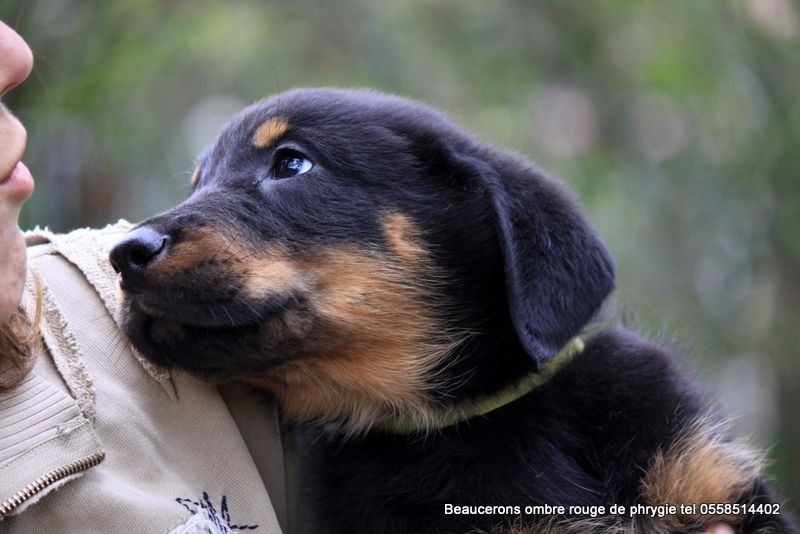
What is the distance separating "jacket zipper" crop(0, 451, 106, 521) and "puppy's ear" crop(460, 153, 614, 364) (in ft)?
3.84

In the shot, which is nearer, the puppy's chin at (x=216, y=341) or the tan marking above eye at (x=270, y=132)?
the puppy's chin at (x=216, y=341)

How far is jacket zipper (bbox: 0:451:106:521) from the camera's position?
7.04 feet

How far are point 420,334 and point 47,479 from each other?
1.19 meters

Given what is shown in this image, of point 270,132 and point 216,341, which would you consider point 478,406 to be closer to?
point 216,341

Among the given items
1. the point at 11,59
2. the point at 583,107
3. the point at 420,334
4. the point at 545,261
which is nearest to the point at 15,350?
the point at 11,59

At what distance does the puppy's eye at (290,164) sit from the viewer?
294 centimetres

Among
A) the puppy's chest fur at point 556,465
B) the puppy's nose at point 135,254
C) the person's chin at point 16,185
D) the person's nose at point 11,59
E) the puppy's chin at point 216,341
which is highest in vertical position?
the person's nose at point 11,59

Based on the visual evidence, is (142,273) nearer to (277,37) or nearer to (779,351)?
(277,37)

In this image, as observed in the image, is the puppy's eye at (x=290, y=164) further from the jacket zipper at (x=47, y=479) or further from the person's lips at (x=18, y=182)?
the jacket zipper at (x=47, y=479)

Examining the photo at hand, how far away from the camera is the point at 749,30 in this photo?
6.49 m

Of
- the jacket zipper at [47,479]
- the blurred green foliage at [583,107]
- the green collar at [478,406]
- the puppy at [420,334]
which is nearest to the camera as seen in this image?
the jacket zipper at [47,479]

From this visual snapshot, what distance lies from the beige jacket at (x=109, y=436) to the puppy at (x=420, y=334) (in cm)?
11

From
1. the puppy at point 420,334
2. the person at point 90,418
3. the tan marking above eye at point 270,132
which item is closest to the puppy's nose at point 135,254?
the puppy at point 420,334

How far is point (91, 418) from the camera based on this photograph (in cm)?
240
